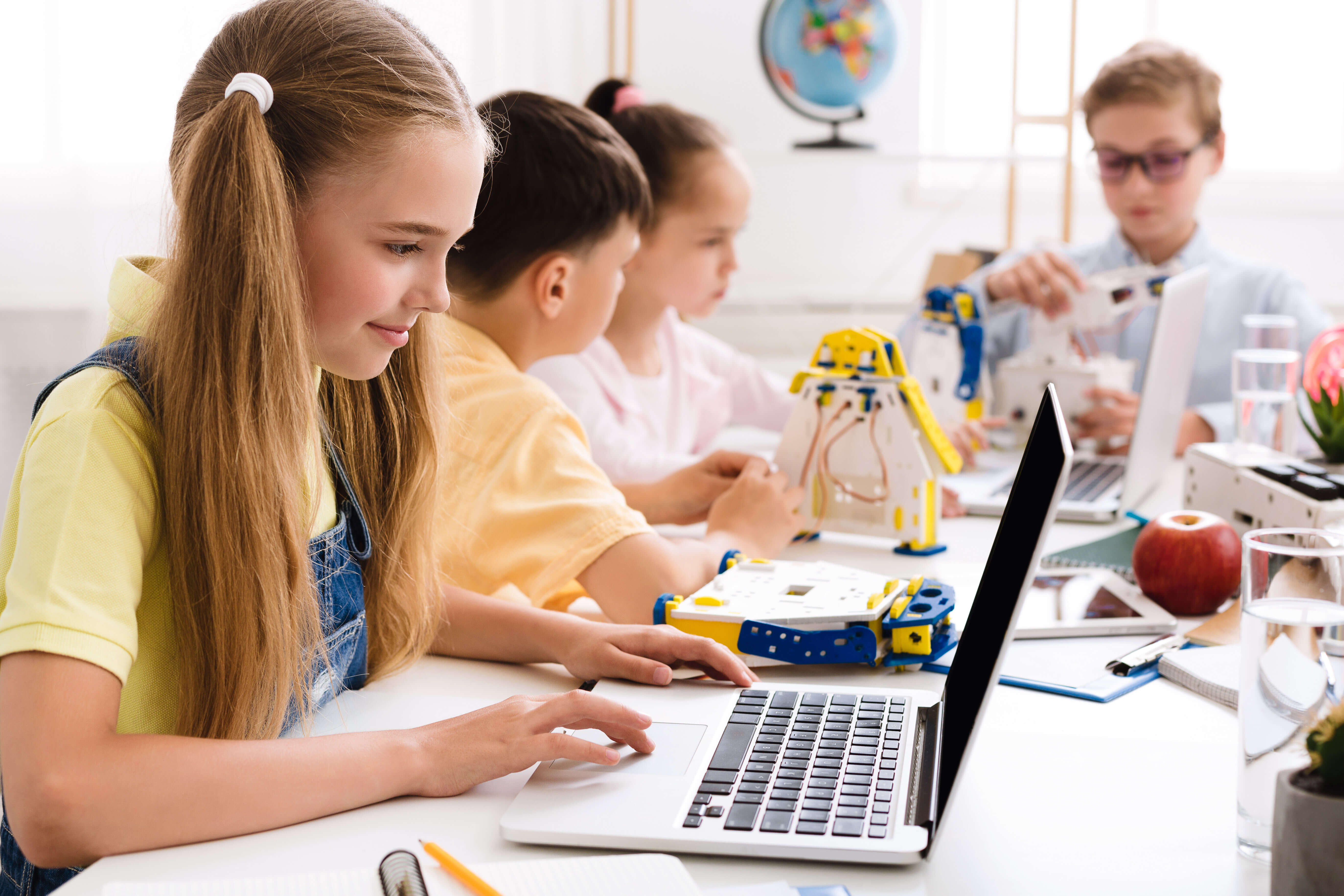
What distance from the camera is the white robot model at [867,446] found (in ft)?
4.38

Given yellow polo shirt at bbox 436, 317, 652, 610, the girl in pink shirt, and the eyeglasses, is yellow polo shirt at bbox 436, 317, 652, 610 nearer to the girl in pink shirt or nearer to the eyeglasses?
the girl in pink shirt

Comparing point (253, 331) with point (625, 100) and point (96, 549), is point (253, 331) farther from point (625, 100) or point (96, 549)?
point (625, 100)

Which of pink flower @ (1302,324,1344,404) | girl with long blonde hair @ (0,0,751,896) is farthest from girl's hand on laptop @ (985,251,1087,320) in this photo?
girl with long blonde hair @ (0,0,751,896)

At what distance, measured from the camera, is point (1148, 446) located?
1551 millimetres

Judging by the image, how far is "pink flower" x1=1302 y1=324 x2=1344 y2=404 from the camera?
1.57 metres

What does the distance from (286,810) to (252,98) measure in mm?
445

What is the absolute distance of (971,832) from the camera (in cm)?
70

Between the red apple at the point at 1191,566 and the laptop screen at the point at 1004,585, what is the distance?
0.42m

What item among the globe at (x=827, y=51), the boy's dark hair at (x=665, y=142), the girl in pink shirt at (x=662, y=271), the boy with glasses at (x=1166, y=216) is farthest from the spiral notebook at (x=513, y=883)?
the globe at (x=827, y=51)

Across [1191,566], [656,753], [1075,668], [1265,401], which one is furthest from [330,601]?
[1265,401]

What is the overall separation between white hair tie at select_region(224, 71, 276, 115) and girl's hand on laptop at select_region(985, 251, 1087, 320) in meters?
1.41

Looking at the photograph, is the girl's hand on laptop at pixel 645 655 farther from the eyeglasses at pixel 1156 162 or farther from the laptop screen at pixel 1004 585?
the eyeglasses at pixel 1156 162

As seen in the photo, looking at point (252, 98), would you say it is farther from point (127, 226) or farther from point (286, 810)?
point (127, 226)

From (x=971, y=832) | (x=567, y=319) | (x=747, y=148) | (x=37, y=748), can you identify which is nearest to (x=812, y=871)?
(x=971, y=832)
